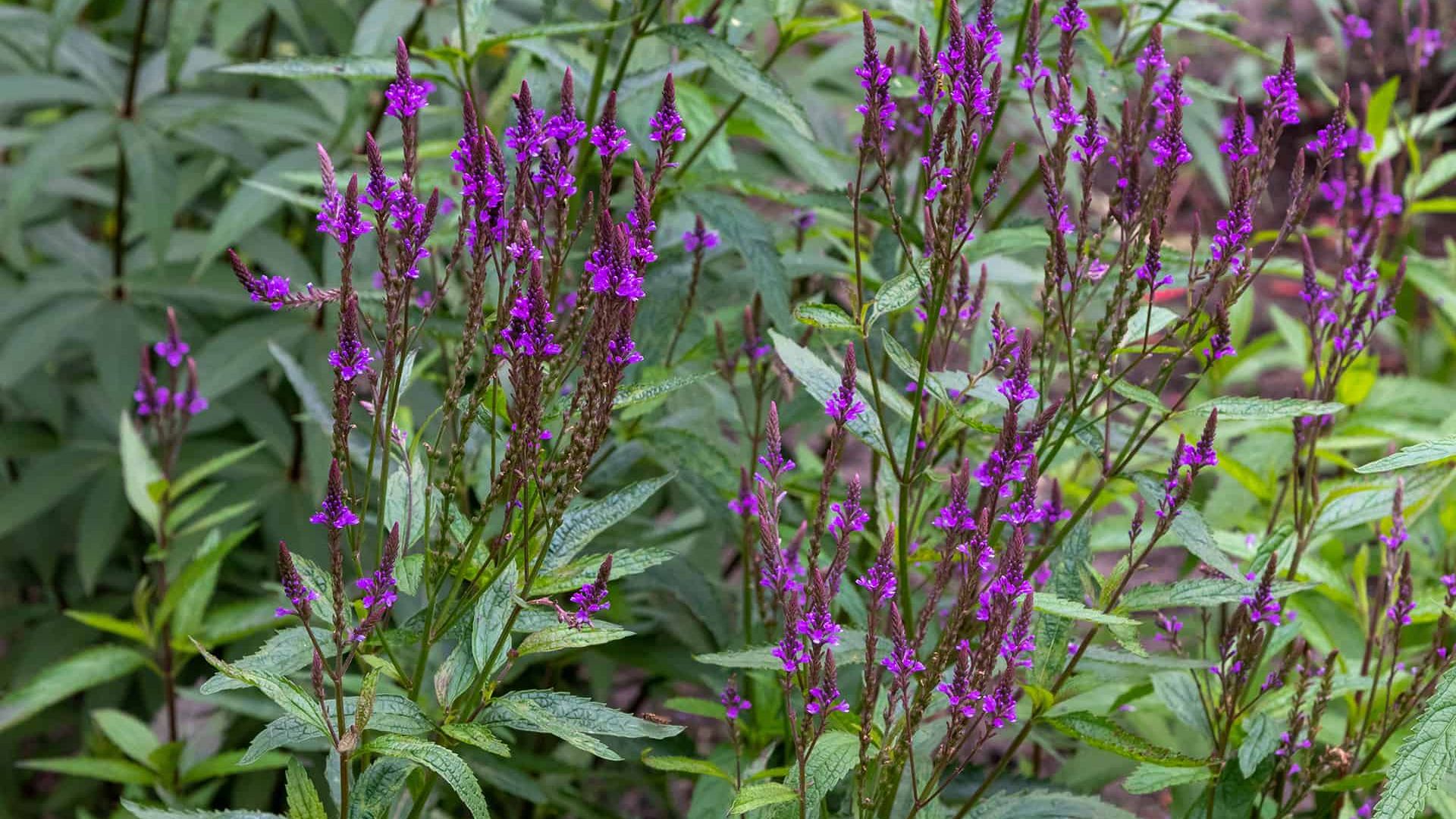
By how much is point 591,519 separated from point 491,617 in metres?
0.21

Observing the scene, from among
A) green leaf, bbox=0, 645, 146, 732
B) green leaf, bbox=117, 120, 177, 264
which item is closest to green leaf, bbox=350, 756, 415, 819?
green leaf, bbox=0, 645, 146, 732

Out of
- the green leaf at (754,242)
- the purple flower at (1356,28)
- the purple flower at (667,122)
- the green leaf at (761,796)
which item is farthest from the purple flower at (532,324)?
the purple flower at (1356,28)

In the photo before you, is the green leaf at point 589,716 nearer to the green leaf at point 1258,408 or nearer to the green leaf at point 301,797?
the green leaf at point 301,797

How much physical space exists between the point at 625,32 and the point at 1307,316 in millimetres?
1677

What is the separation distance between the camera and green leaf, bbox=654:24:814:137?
2.40 m

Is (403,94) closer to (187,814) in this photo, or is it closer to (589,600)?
(589,600)

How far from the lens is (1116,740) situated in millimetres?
2043

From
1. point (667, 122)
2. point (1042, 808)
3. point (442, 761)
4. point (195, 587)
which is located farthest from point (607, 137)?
point (195, 587)

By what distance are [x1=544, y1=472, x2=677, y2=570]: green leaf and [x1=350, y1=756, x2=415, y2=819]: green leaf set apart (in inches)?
14.4

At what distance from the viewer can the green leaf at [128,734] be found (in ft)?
9.86

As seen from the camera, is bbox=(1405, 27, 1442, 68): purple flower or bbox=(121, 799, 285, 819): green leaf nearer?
bbox=(121, 799, 285, 819): green leaf

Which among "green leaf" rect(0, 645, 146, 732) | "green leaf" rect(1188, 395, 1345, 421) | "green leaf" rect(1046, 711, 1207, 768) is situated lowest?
"green leaf" rect(0, 645, 146, 732)

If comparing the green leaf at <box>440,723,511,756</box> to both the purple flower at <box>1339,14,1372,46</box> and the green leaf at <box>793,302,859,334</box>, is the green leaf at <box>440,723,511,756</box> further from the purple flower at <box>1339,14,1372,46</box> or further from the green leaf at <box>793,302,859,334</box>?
the purple flower at <box>1339,14,1372,46</box>

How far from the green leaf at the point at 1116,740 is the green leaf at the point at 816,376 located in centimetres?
50
